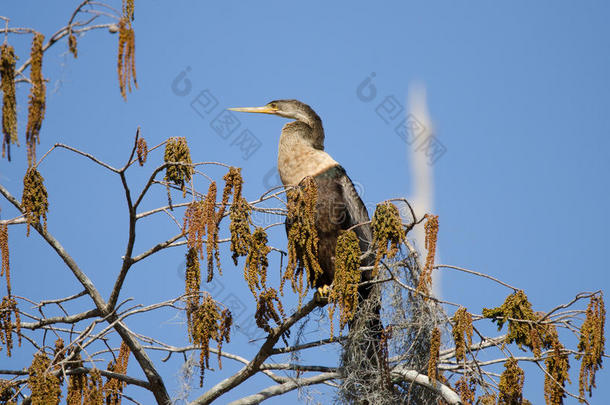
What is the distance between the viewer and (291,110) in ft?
22.4

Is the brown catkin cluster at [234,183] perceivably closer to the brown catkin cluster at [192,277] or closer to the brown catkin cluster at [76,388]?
the brown catkin cluster at [192,277]

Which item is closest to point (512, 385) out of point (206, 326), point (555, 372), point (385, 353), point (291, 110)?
point (555, 372)

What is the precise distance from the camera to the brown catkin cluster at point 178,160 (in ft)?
13.2

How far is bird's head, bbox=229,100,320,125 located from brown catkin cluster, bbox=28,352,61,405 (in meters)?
3.54

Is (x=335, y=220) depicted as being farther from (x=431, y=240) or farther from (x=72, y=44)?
(x=72, y=44)

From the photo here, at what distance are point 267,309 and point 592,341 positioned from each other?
70.0 inches

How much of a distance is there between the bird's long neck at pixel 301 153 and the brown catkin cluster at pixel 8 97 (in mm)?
3236

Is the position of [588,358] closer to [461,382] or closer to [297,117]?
[461,382]

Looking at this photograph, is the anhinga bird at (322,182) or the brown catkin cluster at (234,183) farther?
the anhinga bird at (322,182)

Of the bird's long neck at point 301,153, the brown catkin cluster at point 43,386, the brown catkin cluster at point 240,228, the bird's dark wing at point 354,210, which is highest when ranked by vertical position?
the bird's long neck at point 301,153

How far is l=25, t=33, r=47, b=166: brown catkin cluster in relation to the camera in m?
2.87

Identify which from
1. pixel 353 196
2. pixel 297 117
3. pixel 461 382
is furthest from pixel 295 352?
pixel 297 117

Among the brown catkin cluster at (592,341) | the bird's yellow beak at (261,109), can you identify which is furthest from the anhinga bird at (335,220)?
the brown catkin cluster at (592,341)

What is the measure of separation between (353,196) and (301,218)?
7.08 feet
